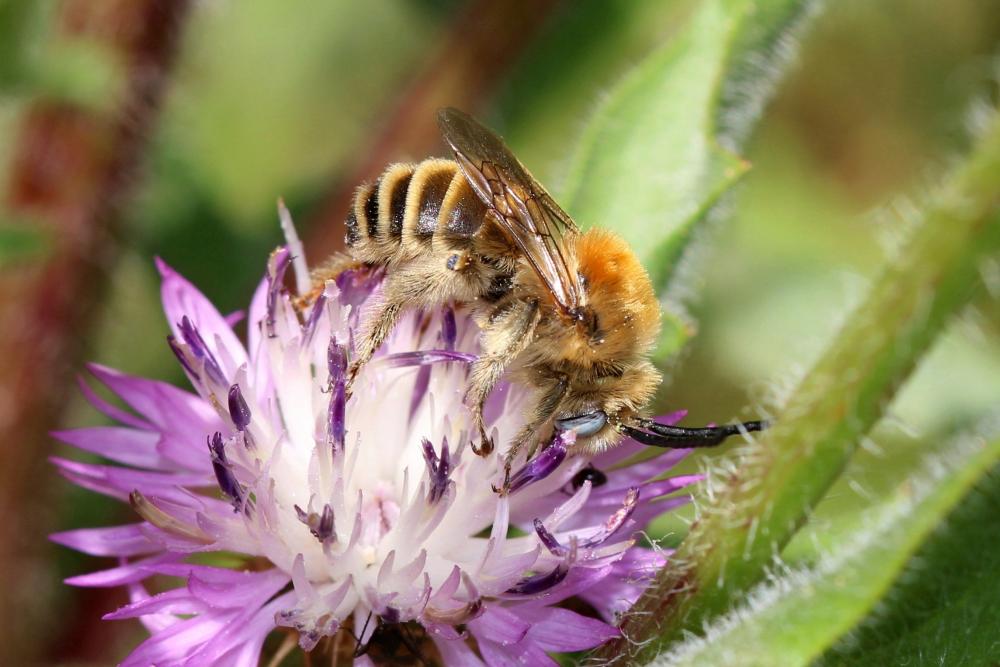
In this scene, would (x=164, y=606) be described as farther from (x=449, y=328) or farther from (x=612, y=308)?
(x=612, y=308)

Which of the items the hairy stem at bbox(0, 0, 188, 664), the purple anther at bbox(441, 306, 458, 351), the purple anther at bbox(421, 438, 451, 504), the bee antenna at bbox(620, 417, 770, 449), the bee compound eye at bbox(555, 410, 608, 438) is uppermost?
the bee antenna at bbox(620, 417, 770, 449)

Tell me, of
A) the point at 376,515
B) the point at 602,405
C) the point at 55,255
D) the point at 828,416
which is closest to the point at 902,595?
the point at 828,416

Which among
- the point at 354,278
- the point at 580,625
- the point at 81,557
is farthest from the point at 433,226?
the point at 81,557

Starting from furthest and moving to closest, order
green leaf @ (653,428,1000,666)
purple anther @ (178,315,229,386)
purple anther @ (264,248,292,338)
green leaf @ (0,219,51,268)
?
green leaf @ (0,219,51,268) < purple anther @ (264,248,292,338) < purple anther @ (178,315,229,386) < green leaf @ (653,428,1000,666)

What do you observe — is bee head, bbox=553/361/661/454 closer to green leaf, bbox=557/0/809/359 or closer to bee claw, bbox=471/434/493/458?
bee claw, bbox=471/434/493/458

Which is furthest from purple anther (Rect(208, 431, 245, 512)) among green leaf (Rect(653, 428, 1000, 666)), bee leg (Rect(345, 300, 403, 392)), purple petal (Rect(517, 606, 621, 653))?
green leaf (Rect(653, 428, 1000, 666))

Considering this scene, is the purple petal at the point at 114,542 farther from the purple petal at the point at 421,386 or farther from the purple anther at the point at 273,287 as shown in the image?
the purple petal at the point at 421,386

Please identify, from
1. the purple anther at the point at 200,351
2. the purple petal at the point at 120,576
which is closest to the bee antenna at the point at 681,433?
the purple anther at the point at 200,351
